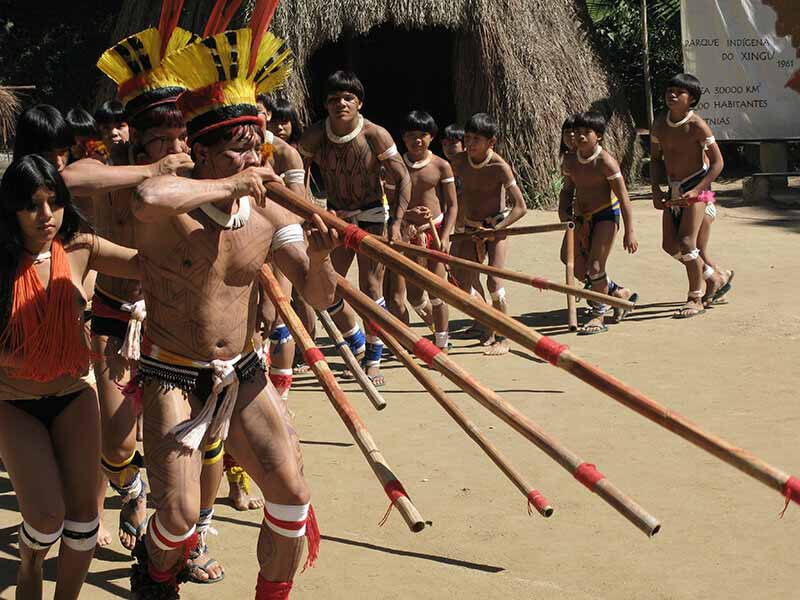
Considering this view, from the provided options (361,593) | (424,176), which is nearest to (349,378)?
(424,176)

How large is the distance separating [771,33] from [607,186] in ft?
24.1

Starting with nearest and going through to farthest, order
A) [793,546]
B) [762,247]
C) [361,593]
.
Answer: [361,593], [793,546], [762,247]

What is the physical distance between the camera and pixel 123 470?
4781mm

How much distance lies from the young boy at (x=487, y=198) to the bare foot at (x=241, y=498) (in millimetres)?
3572

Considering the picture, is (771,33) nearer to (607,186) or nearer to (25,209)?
(607,186)

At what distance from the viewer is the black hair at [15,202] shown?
3842mm

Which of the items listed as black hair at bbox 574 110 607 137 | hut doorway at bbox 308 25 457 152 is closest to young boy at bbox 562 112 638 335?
black hair at bbox 574 110 607 137

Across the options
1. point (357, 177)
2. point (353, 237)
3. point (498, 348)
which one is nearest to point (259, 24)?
point (353, 237)

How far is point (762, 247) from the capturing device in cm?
1191

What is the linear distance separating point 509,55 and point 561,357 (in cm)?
1186

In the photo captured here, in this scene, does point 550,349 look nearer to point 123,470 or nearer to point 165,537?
point 165,537

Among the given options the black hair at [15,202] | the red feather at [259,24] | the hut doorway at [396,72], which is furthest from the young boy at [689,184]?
the hut doorway at [396,72]

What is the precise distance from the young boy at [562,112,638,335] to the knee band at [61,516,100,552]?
18.8 feet

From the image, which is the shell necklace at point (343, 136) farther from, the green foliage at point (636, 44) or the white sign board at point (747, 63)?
the green foliage at point (636, 44)
